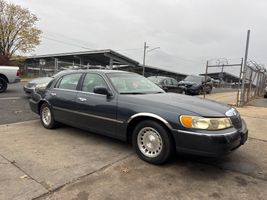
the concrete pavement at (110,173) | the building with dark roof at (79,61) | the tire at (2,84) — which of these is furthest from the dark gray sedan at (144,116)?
the building with dark roof at (79,61)

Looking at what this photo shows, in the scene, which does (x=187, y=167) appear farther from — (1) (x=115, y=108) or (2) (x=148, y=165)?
(1) (x=115, y=108)

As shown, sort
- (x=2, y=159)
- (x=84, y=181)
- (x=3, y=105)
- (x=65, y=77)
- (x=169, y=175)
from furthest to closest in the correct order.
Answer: (x=3, y=105) < (x=65, y=77) < (x=2, y=159) < (x=169, y=175) < (x=84, y=181)

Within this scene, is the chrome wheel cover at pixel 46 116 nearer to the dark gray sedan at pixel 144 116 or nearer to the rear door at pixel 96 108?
the dark gray sedan at pixel 144 116

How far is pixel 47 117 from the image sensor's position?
568cm

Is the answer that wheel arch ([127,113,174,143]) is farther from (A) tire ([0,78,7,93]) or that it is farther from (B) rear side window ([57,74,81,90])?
(A) tire ([0,78,7,93])

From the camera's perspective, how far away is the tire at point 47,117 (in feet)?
18.1

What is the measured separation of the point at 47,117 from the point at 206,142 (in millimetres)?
3772

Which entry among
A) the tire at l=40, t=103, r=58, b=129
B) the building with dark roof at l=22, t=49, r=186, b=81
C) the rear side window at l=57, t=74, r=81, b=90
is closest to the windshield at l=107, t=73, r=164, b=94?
the rear side window at l=57, t=74, r=81, b=90

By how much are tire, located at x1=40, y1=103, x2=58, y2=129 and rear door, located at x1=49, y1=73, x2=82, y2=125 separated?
190 mm

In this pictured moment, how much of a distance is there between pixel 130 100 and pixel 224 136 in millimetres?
1554

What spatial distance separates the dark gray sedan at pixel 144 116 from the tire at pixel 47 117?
0.03 m

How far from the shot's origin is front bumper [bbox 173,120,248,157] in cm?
333

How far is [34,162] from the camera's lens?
3691 millimetres

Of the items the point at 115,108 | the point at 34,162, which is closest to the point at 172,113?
the point at 115,108
